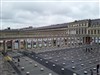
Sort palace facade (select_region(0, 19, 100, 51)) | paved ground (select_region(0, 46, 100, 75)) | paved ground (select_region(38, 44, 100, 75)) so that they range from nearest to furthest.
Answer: paved ground (select_region(0, 46, 100, 75)), paved ground (select_region(38, 44, 100, 75)), palace facade (select_region(0, 19, 100, 51))

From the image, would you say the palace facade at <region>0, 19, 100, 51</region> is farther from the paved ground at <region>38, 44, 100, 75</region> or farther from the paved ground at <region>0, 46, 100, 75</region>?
the paved ground at <region>0, 46, 100, 75</region>

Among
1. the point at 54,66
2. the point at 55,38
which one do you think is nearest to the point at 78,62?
the point at 54,66

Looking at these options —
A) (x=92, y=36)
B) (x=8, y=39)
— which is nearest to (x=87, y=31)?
(x=92, y=36)

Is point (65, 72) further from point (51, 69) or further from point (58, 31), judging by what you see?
point (58, 31)

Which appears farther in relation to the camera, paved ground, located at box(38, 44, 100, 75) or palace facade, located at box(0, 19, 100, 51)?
palace facade, located at box(0, 19, 100, 51)

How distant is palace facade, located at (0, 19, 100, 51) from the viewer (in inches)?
2522

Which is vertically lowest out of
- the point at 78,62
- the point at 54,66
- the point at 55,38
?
the point at 78,62

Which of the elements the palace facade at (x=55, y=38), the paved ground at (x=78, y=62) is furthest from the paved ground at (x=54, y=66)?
the palace facade at (x=55, y=38)

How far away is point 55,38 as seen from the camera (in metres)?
80.6

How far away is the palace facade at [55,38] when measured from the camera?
64.1 meters

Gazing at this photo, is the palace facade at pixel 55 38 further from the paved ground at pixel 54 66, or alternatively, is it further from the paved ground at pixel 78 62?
the paved ground at pixel 54 66

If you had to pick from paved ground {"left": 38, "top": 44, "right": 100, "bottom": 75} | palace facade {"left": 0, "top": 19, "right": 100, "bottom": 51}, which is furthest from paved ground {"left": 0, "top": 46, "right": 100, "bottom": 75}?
palace facade {"left": 0, "top": 19, "right": 100, "bottom": 51}

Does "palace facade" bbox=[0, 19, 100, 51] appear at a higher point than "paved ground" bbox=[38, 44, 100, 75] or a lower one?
higher

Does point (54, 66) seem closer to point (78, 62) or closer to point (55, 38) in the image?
point (78, 62)
